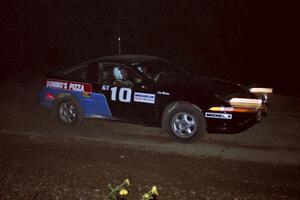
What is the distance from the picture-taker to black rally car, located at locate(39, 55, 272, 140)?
710 centimetres

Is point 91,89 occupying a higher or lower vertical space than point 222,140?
higher

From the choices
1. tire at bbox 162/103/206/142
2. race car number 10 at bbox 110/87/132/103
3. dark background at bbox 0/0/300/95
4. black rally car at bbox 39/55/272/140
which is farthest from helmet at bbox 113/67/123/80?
dark background at bbox 0/0/300/95

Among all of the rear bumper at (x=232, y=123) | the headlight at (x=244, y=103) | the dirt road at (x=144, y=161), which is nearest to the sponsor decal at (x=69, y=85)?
the dirt road at (x=144, y=161)

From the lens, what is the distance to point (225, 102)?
7012 mm

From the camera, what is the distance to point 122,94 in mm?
7816

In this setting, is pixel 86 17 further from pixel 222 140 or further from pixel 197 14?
pixel 222 140

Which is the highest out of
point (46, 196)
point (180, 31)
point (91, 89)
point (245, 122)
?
point (180, 31)

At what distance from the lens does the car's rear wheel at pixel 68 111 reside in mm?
8523

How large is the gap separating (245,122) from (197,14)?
466 inches

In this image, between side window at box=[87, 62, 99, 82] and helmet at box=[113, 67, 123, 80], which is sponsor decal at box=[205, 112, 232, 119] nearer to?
helmet at box=[113, 67, 123, 80]

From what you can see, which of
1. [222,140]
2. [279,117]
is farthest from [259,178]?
[279,117]

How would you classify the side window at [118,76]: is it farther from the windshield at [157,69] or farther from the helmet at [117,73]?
the windshield at [157,69]

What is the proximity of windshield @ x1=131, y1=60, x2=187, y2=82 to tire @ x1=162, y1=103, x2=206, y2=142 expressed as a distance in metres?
0.78

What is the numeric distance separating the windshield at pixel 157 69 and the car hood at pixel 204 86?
176 millimetres
